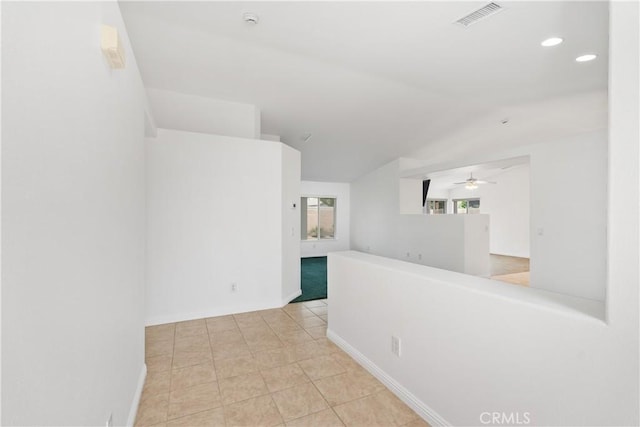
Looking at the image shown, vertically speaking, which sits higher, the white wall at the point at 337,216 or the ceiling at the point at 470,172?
the ceiling at the point at 470,172

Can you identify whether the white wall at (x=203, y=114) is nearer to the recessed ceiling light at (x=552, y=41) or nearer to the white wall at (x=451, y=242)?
the recessed ceiling light at (x=552, y=41)

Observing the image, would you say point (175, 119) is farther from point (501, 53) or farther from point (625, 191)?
point (625, 191)

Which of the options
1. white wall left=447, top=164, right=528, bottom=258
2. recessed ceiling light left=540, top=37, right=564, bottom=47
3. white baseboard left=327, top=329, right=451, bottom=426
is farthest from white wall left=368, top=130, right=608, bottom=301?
white wall left=447, top=164, right=528, bottom=258

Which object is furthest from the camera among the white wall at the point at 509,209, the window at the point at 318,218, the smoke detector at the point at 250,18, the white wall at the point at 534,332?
the window at the point at 318,218

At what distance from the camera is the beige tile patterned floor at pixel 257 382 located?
193cm

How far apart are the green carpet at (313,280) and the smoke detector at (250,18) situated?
3635mm

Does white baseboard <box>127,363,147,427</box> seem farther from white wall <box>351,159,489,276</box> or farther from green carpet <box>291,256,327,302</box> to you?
white wall <box>351,159,489,276</box>

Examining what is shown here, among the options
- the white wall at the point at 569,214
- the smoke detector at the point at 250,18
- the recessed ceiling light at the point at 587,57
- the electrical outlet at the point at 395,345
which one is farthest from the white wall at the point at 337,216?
the electrical outlet at the point at 395,345

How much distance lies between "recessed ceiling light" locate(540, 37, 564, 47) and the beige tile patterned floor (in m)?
3.59

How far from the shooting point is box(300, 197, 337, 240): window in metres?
9.28

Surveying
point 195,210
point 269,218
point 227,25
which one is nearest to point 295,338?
point 269,218

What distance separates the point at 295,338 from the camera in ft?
10.3

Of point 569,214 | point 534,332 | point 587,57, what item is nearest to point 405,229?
point 569,214

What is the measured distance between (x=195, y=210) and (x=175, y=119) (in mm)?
1388
